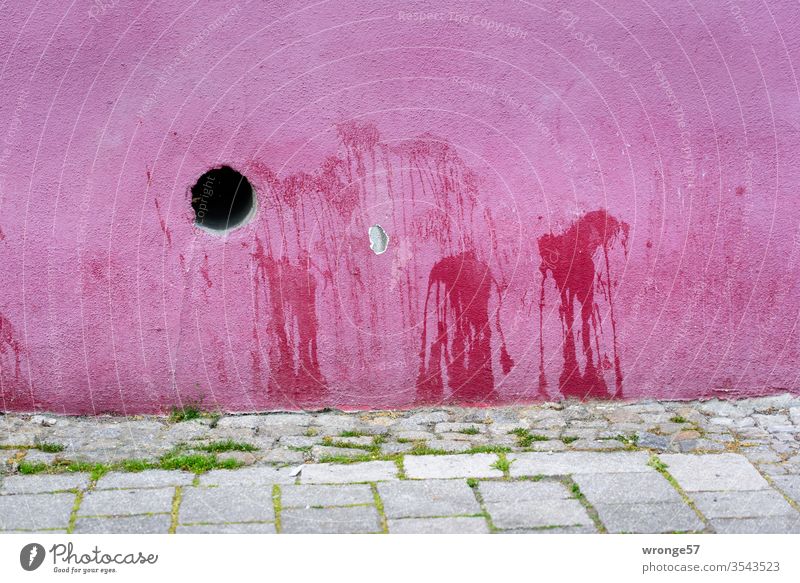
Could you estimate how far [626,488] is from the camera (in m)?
3.98

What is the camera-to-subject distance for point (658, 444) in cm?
455

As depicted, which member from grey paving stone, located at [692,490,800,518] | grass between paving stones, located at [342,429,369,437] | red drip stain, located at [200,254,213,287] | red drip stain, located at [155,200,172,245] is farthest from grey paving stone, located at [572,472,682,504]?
red drip stain, located at [155,200,172,245]

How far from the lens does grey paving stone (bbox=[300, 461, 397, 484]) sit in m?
4.12

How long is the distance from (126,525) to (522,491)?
1.61m

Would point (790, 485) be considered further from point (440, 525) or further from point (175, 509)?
point (175, 509)

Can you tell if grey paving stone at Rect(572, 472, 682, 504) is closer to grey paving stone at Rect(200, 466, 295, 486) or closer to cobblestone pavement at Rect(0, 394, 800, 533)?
cobblestone pavement at Rect(0, 394, 800, 533)

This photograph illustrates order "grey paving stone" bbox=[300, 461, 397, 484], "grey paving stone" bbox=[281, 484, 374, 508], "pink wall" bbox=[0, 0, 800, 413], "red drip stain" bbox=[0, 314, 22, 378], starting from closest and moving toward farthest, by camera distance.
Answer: "grey paving stone" bbox=[281, 484, 374, 508]
"grey paving stone" bbox=[300, 461, 397, 484]
"pink wall" bbox=[0, 0, 800, 413]
"red drip stain" bbox=[0, 314, 22, 378]

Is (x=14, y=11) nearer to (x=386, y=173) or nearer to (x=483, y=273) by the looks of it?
(x=386, y=173)

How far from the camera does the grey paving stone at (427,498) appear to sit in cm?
378

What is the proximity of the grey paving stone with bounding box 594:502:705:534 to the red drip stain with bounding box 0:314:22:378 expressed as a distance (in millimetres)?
3017

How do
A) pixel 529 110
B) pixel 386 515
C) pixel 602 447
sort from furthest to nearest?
1. pixel 529 110
2. pixel 602 447
3. pixel 386 515

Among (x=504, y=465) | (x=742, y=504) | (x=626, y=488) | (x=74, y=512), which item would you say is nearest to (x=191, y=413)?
(x=74, y=512)

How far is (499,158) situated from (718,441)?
1.78 meters

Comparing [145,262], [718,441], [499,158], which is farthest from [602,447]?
[145,262]
